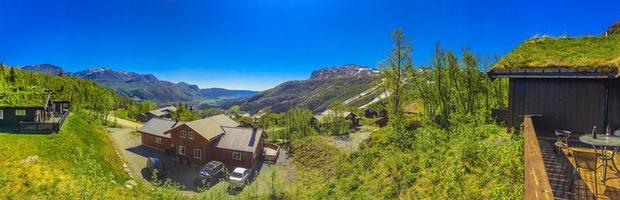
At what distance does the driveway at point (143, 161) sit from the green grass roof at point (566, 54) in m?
26.9

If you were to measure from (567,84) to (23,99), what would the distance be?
42.2 meters

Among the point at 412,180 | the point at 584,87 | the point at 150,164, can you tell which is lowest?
the point at 150,164

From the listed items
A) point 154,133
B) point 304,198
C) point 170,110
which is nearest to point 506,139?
point 304,198

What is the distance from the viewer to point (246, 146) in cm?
4025

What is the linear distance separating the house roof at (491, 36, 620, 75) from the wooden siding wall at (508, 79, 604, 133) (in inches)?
27.5

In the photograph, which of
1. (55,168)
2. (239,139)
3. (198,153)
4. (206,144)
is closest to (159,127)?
(198,153)

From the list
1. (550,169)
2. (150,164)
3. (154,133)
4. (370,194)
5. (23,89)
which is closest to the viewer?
(550,169)

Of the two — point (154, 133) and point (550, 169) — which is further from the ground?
point (550, 169)

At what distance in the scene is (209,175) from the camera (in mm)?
32844

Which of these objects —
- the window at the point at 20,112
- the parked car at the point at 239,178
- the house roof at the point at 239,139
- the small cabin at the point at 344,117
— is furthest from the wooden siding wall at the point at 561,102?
the small cabin at the point at 344,117

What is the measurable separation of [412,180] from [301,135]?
1705 inches

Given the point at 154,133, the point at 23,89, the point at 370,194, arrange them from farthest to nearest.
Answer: the point at 154,133 → the point at 23,89 → the point at 370,194

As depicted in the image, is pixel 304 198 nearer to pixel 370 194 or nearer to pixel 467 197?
pixel 370 194

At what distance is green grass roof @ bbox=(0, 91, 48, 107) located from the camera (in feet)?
102
